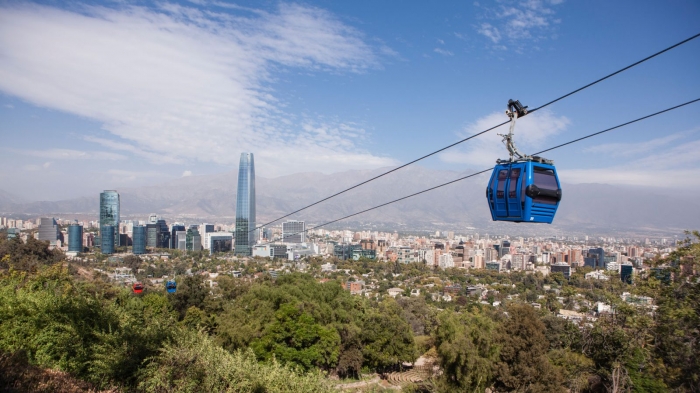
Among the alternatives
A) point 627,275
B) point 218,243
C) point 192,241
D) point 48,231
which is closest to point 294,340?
point 627,275

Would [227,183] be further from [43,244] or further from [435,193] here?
[43,244]

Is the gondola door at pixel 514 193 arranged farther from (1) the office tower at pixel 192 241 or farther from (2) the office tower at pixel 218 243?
(1) the office tower at pixel 192 241

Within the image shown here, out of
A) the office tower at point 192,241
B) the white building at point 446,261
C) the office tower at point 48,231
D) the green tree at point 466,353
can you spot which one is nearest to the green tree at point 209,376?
the green tree at point 466,353

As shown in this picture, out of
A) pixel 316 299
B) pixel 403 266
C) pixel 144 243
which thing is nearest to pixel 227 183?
pixel 144 243

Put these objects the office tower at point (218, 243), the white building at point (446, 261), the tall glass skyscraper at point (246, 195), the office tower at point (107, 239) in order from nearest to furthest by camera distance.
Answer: the office tower at point (107, 239), the white building at point (446, 261), the office tower at point (218, 243), the tall glass skyscraper at point (246, 195)

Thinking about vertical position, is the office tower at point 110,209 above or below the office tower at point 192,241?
above

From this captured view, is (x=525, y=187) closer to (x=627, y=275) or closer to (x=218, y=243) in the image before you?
(x=627, y=275)

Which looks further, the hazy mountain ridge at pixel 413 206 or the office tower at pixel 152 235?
the hazy mountain ridge at pixel 413 206
